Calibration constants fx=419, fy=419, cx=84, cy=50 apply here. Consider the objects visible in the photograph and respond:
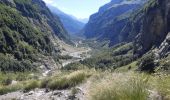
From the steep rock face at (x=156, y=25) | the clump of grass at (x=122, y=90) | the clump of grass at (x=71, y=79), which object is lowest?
the clump of grass at (x=122, y=90)

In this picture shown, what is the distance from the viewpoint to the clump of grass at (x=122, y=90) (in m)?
10.5

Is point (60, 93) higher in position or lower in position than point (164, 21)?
lower

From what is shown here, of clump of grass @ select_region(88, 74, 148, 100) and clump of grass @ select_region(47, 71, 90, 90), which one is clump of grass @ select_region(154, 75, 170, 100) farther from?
clump of grass @ select_region(47, 71, 90, 90)

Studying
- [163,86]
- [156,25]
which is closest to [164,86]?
[163,86]

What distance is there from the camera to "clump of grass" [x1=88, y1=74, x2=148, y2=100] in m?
10.5

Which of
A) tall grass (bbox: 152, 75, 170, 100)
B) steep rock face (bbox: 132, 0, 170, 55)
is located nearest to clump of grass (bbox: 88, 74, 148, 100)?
tall grass (bbox: 152, 75, 170, 100)

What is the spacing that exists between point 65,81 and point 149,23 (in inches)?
6719

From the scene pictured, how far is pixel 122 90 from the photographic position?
10812mm

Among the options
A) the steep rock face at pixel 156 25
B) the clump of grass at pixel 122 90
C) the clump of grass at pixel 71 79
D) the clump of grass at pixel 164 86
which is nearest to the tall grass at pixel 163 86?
the clump of grass at pixel 164 86

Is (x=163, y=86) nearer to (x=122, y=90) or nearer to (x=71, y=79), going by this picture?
(x=122, y=90)

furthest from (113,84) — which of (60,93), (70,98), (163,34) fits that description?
(163,34)

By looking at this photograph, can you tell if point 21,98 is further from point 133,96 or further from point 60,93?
point 133,96

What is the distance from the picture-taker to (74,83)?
71.3ft

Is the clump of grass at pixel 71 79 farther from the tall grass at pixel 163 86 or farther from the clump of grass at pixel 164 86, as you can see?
the clump of grass at pixel 164 86
